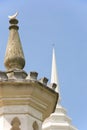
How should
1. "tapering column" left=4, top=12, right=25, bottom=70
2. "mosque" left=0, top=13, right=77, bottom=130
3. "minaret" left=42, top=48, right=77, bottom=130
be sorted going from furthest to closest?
1. "minaret" left=42, top=48, right=77, bottom=130
2. "tapering column" left=4, top=12, right=25, bottom=70
3. "mosque" left=0, top=13, right=77, bottom=130

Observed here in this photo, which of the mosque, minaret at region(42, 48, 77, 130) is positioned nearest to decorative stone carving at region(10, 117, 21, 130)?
the mosque

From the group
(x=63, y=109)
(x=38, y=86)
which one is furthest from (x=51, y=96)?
(x=63, y=109)

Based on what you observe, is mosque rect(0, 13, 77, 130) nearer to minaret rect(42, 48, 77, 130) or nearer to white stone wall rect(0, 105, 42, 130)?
white stone wall rect(0, 105, 42, 130)

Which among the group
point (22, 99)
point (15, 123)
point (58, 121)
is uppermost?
point (58, 121)

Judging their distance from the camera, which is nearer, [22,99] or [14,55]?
[22,99]

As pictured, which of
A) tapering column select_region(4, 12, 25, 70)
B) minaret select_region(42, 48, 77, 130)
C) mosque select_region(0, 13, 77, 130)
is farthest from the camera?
minaret select_region(42, 48, 77, 130)

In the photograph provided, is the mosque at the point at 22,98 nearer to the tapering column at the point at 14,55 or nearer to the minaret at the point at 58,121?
the tapering column at the point at 14,55

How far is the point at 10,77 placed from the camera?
30.7ft

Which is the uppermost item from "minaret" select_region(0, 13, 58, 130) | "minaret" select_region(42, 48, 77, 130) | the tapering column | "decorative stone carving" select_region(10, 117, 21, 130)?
"minaret" select_region(42, 48, 77, 130)

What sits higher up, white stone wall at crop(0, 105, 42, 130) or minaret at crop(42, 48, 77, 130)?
minaret at crop(42, 48, 77, 130)

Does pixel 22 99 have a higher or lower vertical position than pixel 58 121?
lower

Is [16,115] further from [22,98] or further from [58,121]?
[58,121]

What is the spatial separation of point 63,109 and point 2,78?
24.9 m

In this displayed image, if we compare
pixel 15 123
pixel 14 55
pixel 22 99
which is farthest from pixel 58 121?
pixel 22 99
